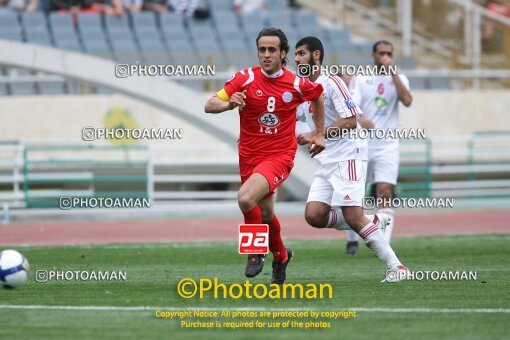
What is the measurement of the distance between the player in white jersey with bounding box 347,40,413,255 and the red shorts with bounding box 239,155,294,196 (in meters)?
3.14

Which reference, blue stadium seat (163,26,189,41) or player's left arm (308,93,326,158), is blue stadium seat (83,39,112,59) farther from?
player's left arm (308,93,326,158)

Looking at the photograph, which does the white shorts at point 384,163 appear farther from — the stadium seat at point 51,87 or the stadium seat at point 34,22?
the stadium seat at point 34,22

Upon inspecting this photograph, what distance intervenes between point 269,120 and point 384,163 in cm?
374

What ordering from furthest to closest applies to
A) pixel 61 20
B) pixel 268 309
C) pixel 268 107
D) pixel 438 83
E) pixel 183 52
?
pixel 438 83, pixel 183 52, pixel 61 20, pixel 268 107, pixel 268 309

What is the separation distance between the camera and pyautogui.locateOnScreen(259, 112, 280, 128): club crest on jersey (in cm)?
965

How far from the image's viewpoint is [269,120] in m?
9.66

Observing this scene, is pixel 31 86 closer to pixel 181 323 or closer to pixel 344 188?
pixel 344 188

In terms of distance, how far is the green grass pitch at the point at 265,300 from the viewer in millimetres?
7375

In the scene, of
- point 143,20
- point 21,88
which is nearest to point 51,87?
point 21,88

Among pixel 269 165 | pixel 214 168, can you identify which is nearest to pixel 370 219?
pixel 269 165

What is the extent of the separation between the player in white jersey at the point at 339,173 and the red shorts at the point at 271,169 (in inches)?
19.5

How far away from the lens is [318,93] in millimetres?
9711

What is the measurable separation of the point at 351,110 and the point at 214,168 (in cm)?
1442

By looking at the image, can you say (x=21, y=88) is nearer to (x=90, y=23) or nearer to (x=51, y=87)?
(x=51, y=87)
